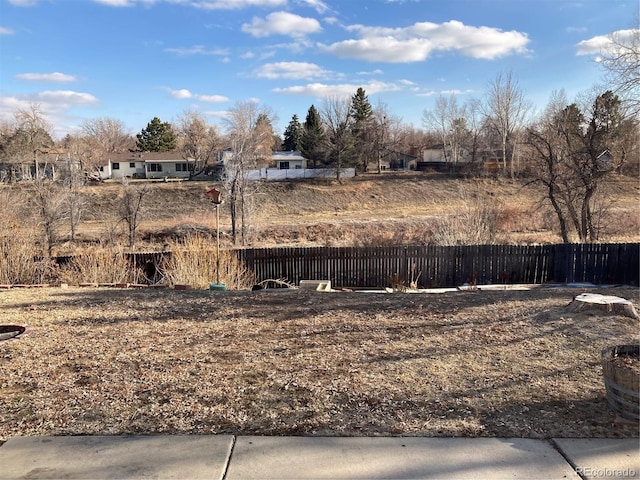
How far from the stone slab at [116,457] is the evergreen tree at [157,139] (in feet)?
245

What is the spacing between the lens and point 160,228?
1273 inches

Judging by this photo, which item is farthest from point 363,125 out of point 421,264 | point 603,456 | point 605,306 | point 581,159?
point 603,456

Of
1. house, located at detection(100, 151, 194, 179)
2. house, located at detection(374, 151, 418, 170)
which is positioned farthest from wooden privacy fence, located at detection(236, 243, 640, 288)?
house, located at detection(374, 151, 418, 170)

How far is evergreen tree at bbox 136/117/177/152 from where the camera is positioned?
73.2 m

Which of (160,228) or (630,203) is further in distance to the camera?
(630,203)

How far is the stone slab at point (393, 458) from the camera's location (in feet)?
9.02

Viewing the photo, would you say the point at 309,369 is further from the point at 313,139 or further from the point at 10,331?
the point at 313,139

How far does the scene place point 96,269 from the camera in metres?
11.6

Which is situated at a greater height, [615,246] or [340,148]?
[340,148]

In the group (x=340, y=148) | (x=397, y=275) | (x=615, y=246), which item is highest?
(x=340, y=148)

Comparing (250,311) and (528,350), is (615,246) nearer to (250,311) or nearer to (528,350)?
(528,350)

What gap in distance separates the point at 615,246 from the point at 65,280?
14160mm

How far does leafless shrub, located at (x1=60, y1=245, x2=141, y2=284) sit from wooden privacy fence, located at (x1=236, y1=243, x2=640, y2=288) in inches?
129

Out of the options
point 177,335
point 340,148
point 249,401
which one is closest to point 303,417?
point 249,401
